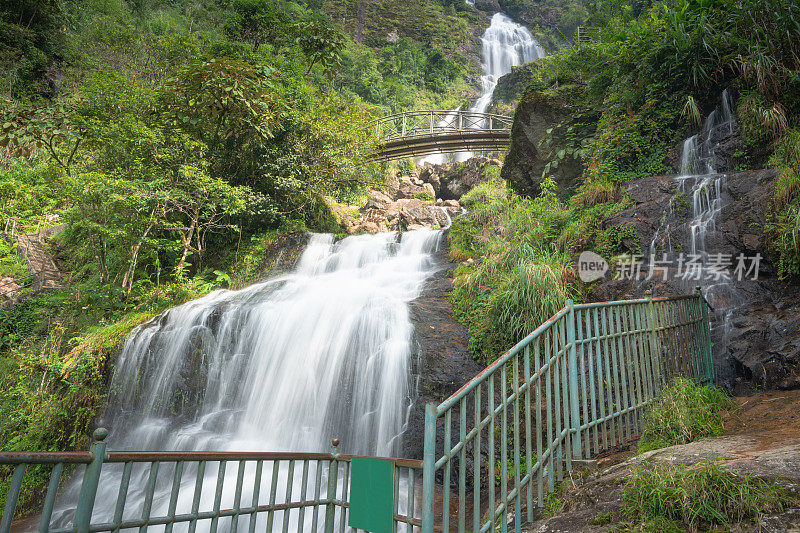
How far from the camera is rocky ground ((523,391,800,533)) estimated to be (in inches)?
80.8

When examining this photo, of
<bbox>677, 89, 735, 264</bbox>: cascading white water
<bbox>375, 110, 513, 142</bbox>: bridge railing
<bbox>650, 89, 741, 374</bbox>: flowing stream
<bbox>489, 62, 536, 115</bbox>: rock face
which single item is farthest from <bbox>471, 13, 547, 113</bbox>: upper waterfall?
<bbox>650, 89, 741, 374</bbox>: flowing stream

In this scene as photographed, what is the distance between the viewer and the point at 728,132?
7.65 m

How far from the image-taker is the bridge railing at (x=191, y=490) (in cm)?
175

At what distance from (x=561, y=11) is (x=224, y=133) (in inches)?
2053

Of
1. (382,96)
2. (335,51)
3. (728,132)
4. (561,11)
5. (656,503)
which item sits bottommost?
(656,503)

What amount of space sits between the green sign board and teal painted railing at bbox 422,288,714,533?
0.65 feet

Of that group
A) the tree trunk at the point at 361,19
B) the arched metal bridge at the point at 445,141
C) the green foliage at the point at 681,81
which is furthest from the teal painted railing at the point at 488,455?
the tree trunk at the point at 361,19

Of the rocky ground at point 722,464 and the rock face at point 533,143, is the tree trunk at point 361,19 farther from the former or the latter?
the rocky ground at point 722,464

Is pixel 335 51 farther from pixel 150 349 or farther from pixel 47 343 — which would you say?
pixel 47 343

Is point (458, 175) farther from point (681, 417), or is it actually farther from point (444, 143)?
point (681, 417)

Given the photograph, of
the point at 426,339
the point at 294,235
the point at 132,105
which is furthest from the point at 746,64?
the point at 132,105

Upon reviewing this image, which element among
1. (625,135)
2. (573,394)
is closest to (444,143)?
(625,135)

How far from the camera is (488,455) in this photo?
384cm

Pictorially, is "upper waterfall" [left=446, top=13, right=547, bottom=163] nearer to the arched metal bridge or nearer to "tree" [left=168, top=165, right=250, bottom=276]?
the arched metal bridge
